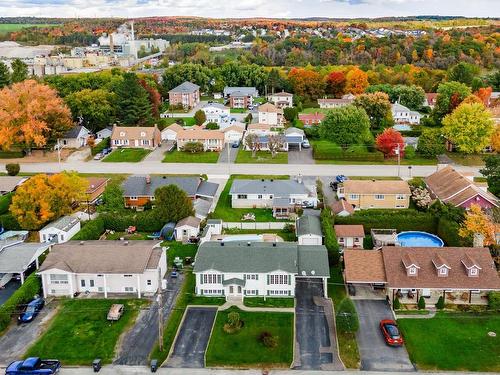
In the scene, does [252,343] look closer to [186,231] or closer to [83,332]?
[83,332]

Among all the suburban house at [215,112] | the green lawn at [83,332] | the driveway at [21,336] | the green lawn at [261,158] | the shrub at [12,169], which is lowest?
the driveway at [21,336]

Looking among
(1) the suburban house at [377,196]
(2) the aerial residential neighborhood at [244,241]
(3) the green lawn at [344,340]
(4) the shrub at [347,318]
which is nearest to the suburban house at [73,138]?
(2) the aerial residential neighborhood at [244,241]

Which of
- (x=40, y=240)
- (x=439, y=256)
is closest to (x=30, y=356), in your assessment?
(x=40, y=240)

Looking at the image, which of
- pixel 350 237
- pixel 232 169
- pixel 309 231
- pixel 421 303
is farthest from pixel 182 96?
pixel 421 303

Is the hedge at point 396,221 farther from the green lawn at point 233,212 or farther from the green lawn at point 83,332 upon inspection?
the green lawn at point 83,332

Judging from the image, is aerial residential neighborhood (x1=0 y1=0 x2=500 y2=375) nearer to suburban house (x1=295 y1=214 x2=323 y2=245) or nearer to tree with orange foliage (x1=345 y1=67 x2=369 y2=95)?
suburban house (x1=295 y1=214 x2=323 y2=245)
